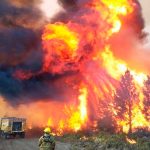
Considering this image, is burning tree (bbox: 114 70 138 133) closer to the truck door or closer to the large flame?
the large flame

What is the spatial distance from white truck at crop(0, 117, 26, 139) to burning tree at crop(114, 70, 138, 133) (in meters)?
18.8

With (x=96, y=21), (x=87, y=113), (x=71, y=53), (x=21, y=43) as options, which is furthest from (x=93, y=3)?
(x=87, y=113)

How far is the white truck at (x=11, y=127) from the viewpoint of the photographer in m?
52.5

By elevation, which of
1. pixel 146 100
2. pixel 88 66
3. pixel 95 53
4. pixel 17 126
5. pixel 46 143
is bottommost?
pixel 46 143

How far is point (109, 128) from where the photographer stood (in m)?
64.5

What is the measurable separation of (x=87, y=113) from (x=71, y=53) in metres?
15.1

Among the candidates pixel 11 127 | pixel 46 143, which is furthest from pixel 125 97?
pixel 46 143

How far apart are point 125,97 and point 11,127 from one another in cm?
2218

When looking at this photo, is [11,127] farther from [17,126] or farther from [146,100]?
[146,100]

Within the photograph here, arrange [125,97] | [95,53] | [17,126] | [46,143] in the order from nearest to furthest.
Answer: [46,143], [17,126], [125,97], [95,53]

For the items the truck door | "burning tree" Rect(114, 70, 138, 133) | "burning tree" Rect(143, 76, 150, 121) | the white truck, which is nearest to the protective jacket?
the white truck

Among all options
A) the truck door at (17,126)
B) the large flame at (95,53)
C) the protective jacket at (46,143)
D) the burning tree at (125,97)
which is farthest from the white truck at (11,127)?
the protective jacket at (46,143)

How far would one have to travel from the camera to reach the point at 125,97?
63.9 metres

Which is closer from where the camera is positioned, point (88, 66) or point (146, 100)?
point (146, 100)
